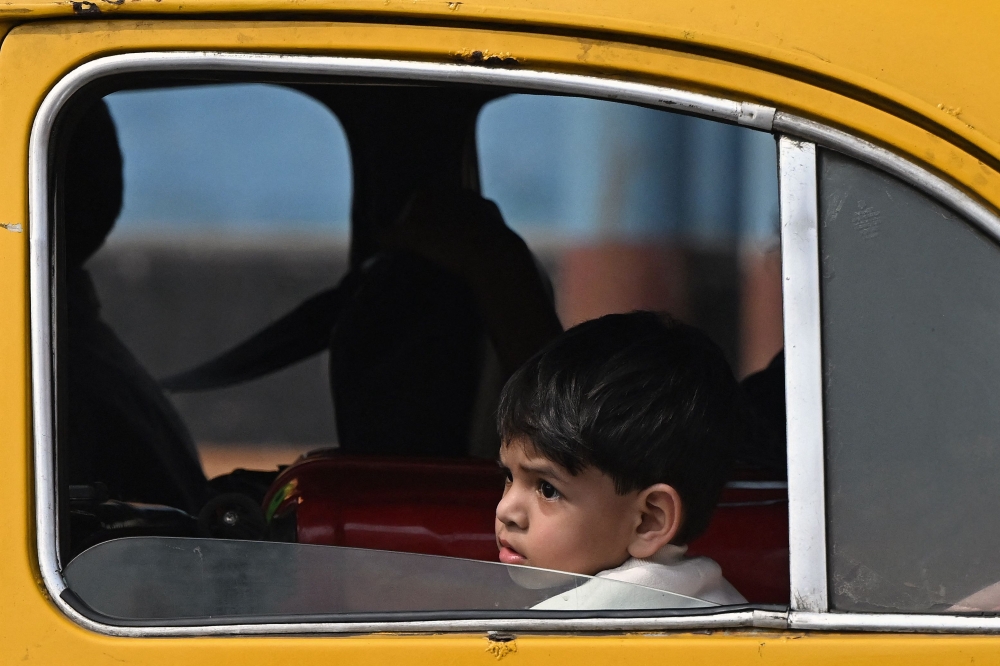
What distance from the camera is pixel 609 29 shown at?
1.12 metres

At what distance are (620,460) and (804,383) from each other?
1.20 ft

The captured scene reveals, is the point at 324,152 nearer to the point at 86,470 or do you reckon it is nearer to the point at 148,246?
the point at 86,470

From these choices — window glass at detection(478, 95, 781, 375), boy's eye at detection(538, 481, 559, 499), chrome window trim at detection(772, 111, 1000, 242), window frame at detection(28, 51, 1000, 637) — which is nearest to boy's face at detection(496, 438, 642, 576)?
boy's eye at detection(538, 481, 559, 499)

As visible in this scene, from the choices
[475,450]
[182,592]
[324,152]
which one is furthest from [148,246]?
[182,592]

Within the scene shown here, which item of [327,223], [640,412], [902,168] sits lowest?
[640,412]

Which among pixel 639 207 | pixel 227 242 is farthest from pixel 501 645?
pixel 227 242

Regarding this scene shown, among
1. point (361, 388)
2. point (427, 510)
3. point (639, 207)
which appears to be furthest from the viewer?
point (639, 207)

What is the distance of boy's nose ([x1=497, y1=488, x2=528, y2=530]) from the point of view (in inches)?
56.2

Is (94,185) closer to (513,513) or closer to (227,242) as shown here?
(513,513)

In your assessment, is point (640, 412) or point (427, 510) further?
point (427, 510)

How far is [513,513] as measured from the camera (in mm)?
1433

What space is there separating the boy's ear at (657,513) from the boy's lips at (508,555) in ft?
0.45

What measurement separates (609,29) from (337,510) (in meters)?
0.81

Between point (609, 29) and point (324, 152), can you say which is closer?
point (609, 29)
